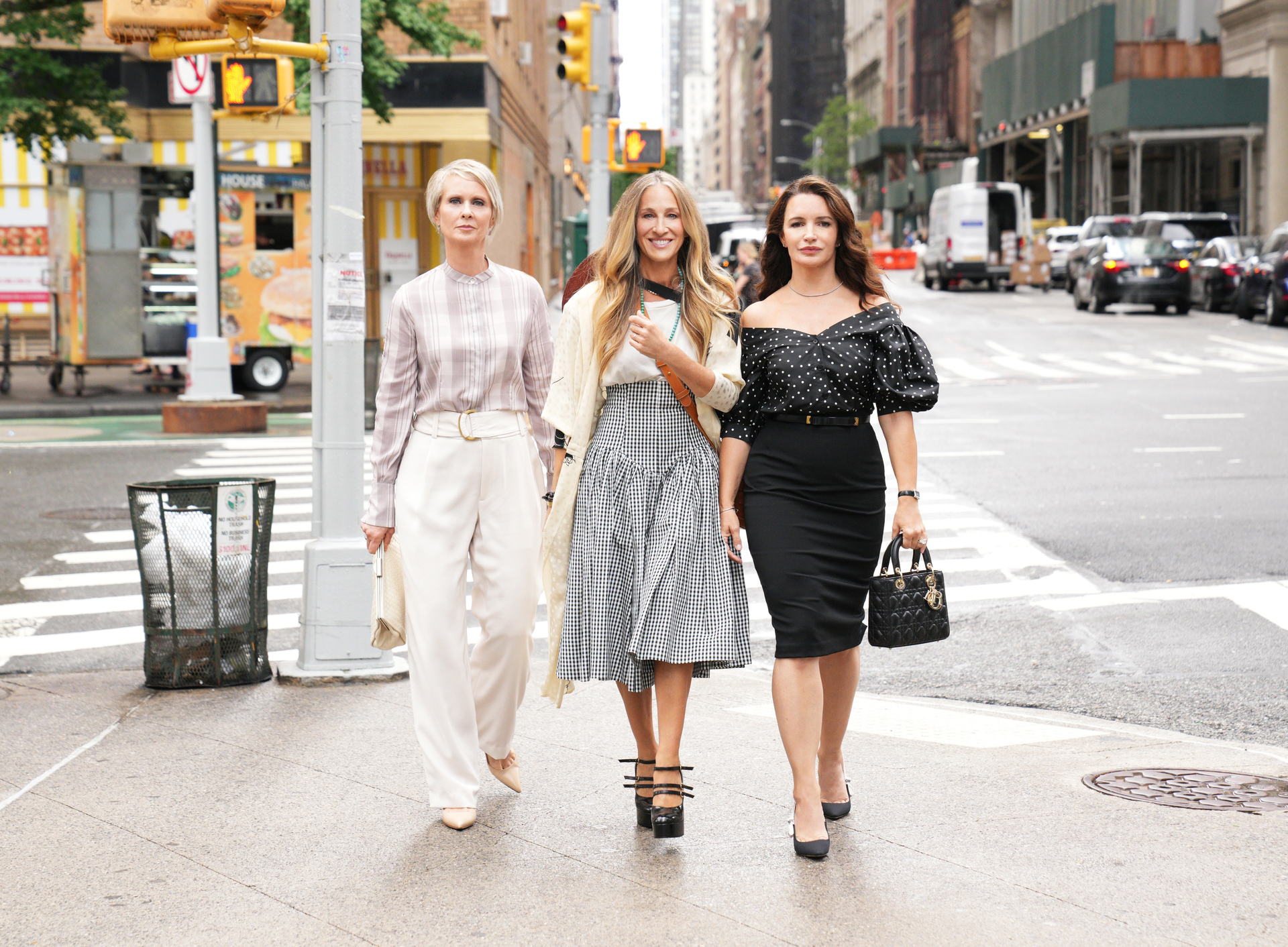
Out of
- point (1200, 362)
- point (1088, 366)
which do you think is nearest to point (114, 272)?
point (1088, 366)

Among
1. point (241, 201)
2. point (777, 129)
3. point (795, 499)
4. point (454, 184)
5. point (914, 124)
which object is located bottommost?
point (795, 499)

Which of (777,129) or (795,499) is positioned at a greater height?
(777,129)

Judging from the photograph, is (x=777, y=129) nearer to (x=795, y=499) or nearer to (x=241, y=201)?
(x=241, y=201)

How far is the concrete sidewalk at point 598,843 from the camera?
4.06 m

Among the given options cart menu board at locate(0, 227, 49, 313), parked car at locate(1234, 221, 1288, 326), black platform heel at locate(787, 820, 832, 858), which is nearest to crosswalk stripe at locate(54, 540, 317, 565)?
black platform heel at locate(787, 820, 832, 858)

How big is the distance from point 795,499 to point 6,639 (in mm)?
5237

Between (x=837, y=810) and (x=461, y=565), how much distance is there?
144cm

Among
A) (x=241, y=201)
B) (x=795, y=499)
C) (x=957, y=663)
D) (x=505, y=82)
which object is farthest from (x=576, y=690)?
(x=505, y=82)

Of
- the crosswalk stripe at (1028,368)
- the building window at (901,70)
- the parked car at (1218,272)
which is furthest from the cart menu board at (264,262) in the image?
the building window at (901,70)

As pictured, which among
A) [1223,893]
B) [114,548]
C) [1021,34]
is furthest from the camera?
[1021,34]

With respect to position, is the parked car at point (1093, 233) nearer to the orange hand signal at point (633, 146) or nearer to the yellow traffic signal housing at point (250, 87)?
the orange hand signal at point (633, 146)

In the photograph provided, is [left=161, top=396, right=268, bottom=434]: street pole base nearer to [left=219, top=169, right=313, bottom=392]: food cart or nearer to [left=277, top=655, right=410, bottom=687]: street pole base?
[left=219, top=169, right=313, bottom=392]: food cart

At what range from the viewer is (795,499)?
15.2 ft

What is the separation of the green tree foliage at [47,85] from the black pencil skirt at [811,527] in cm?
1711
